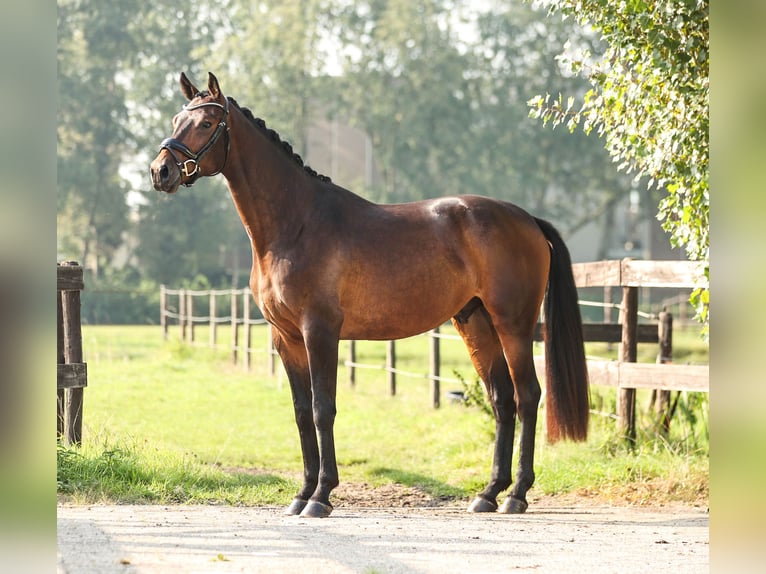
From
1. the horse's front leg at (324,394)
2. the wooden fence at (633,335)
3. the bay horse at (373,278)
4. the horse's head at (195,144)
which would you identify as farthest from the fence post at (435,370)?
the horse's head at (195,144)

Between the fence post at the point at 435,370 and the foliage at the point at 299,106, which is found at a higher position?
the foliage at the point at 299,106

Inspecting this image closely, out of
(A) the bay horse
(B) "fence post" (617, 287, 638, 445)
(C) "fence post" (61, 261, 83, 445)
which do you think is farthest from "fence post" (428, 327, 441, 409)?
(C) "fence post" (61, 261, 83, 445)

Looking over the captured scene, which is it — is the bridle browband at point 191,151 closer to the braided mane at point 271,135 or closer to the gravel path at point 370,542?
the braided mane at point 271,135

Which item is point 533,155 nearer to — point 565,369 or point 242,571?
point 565,369

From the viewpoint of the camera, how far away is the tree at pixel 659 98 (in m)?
6.16

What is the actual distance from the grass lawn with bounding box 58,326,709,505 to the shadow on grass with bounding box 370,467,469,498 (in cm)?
1

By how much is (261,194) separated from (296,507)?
182cm

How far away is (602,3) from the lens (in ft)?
20.5

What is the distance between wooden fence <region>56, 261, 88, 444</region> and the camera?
22.2 ft

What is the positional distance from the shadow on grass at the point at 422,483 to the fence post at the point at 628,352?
1470mm

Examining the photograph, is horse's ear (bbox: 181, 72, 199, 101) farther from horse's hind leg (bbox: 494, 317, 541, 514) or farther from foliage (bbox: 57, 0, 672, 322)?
foliage (bbox: 57, 0, 672, 322)

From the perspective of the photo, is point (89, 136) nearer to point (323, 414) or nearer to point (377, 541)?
point (323, 414)

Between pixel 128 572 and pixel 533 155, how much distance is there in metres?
41.4

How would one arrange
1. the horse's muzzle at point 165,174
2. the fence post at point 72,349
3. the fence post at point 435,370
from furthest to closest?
1. the fence post at point 435,370
2. the fence post at point 72,349
3. the horse's muzzle at point 165,174
